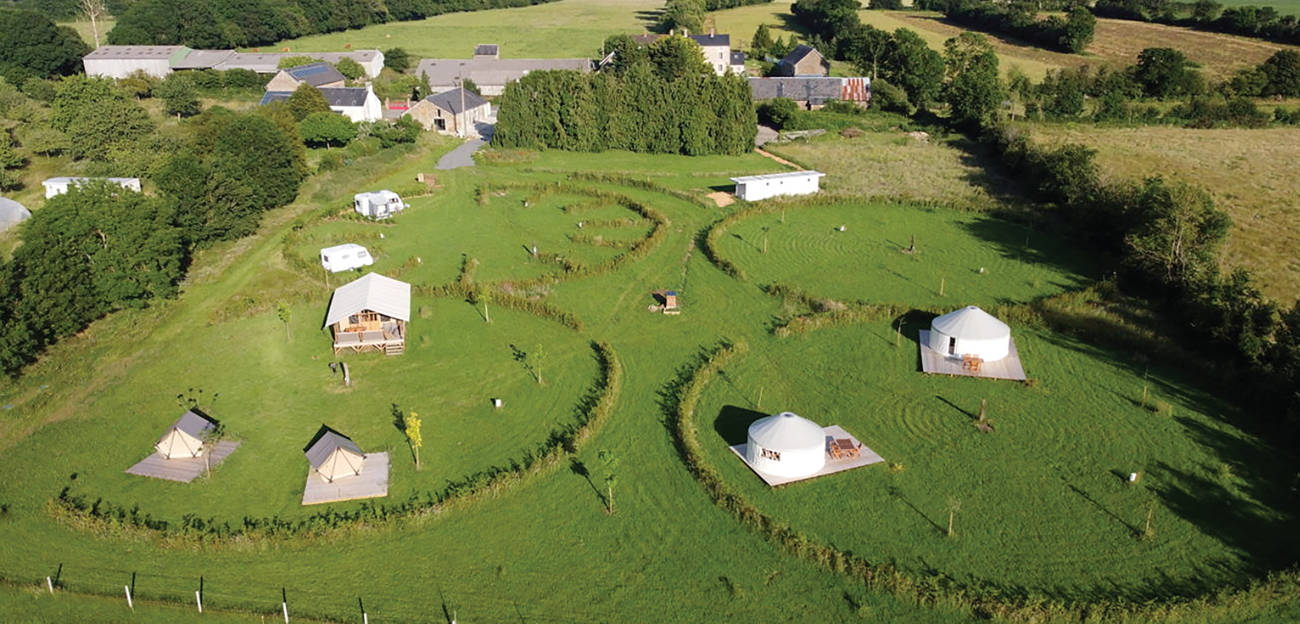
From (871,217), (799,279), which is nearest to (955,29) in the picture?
(871,217)

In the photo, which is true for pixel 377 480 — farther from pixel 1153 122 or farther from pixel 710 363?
pixel 1153 122

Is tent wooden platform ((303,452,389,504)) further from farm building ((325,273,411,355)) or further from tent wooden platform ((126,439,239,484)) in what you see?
farm building ((325,273,411,355))

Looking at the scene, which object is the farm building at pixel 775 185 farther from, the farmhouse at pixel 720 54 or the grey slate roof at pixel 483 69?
the farmhouse at pixel 720 54

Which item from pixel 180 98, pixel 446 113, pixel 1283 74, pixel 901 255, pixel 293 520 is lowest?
pixel 293 520

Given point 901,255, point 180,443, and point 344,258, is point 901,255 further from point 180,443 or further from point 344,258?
point 180,443

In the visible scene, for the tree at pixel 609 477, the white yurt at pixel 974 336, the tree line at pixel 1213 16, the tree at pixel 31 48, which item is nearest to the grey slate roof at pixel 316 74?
the tree at pixel 31 48

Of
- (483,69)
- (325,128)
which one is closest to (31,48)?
(483,69)

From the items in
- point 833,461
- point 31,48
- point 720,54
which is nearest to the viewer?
point 833,461
